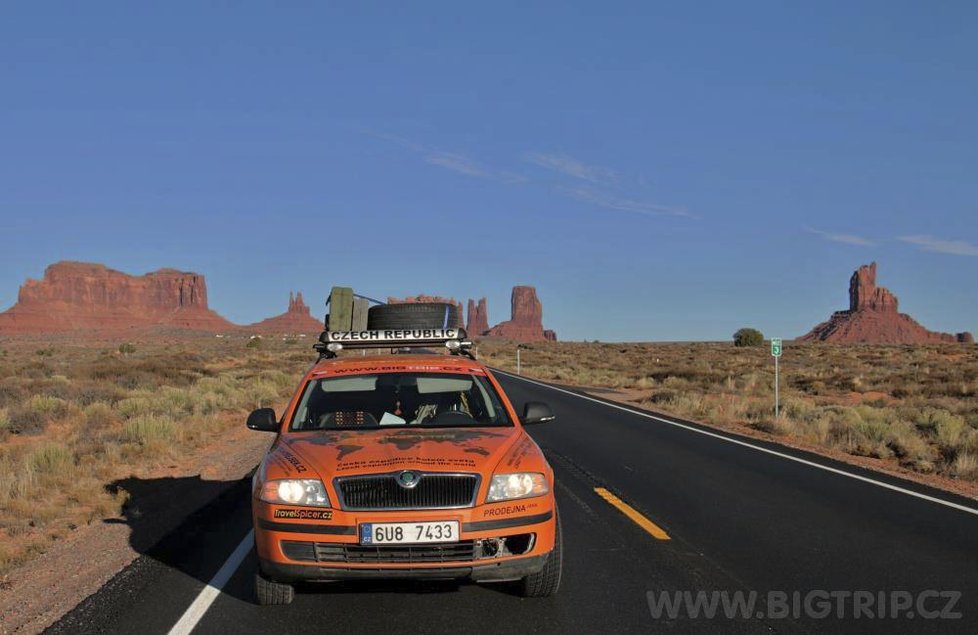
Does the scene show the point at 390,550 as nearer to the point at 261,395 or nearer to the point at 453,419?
the point at 453,419

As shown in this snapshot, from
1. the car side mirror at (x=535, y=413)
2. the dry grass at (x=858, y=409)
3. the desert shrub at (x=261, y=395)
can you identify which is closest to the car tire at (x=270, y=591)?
the car side mirror at (x=535, y=413)

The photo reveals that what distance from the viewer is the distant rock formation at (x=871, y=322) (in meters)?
152

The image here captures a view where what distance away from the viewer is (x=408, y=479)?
4.57 metres

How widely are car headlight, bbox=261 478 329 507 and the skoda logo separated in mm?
451

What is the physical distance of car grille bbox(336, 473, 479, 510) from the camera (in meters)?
4.57

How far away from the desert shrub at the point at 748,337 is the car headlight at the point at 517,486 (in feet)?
310

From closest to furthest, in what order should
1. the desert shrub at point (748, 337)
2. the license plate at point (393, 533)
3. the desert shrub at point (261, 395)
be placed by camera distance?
the license plate at point (393, 533), the desert shrub at point (261, 395), the desert shrub at point (748, 337)

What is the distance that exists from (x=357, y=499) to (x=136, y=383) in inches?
1026

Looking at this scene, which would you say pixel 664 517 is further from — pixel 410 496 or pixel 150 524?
pixel 150 524

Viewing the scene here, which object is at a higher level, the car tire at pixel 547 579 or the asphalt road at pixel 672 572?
the car tire at pixel 547 579

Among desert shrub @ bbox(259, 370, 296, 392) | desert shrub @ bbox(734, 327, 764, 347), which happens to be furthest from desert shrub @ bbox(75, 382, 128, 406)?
desert shrub @ bbox(734, 327, 764, 347)

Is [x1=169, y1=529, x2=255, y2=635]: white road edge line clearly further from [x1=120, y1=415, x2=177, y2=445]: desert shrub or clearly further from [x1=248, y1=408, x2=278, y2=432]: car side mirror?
[x1=120, y1=415, x2=177, y2=445]: desert shrub

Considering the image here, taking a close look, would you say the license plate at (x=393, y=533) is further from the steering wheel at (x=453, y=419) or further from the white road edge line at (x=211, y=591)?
the steering wheel at (x=453, y=419)

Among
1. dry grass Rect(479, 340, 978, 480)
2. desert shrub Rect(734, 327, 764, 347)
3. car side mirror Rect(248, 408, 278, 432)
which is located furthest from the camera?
desert shrub Rect(734, 327, 764, 347)
